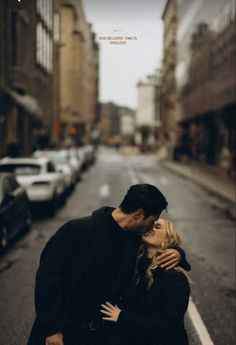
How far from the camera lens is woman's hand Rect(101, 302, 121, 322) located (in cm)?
321

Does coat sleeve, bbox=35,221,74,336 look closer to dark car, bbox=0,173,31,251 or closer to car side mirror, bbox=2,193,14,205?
dark car, bbox=0,173,31,251

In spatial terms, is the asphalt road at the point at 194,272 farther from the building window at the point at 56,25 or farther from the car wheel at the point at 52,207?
the building window at the point at 56,25

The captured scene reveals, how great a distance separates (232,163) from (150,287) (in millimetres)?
32034

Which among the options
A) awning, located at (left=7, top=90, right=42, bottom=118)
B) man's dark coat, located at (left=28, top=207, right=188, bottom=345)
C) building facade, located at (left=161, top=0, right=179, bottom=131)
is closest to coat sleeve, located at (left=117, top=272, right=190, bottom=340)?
man's dark coat, located at (left=28, top=207, right=188, bottom=345)

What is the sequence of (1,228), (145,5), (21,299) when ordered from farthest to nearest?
(1,228) < (21,299) < (145,5)

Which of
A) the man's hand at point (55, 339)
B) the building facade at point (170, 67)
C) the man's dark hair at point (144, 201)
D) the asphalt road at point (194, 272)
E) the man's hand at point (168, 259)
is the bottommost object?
the asphalt road at point (194, 272)

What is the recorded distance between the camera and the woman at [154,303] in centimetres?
311

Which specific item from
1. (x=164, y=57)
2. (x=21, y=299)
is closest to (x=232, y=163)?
(x=21, y=299)

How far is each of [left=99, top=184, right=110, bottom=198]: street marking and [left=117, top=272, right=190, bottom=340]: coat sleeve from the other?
19000mm

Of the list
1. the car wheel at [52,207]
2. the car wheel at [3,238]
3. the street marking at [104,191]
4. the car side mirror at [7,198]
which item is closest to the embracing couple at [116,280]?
the car wheel at [3,238]

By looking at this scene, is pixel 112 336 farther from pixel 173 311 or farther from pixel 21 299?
pixel 21 299

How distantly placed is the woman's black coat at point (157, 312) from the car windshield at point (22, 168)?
41.3 ft

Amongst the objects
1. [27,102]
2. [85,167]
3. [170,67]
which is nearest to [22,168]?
[27,102]

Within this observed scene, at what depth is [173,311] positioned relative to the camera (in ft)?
10.2
